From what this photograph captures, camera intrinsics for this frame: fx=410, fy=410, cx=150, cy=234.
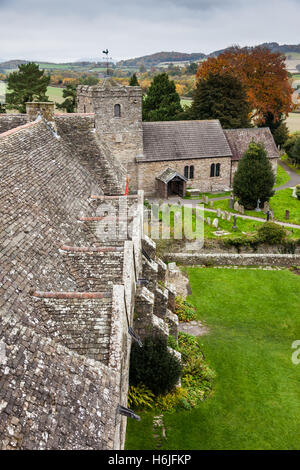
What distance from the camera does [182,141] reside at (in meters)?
40.0

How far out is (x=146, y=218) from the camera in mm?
31094

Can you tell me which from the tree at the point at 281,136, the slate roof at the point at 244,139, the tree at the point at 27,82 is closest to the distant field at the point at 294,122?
the tree at the point at 281,136

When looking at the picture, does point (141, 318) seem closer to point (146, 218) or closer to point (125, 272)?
point (125, 272)

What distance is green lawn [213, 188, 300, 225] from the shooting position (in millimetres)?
33441

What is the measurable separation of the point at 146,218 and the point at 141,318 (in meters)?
17.5

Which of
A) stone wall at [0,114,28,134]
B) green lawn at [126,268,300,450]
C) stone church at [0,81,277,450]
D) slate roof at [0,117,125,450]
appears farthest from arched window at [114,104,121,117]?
slate roof at [0,117,125,450]

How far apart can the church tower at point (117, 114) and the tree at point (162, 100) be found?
66.3 feet

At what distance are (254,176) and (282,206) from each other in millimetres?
4691

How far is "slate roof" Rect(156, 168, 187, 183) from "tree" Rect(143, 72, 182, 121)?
1985cm

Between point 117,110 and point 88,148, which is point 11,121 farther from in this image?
point 117,110

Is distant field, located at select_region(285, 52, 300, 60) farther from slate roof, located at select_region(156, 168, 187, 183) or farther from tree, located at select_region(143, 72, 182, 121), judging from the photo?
slate roof, located at select_region(156, 168, 187, 183)

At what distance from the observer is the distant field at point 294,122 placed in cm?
7570

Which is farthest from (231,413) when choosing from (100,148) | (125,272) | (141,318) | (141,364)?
(100,148)

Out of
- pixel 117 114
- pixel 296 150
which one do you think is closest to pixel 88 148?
pixel 117 114
